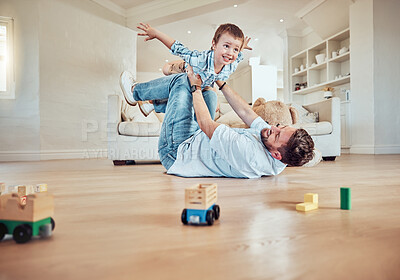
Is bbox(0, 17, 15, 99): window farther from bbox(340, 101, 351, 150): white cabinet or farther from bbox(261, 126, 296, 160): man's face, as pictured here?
bbox(340, 101, 351, 150): white cabinet

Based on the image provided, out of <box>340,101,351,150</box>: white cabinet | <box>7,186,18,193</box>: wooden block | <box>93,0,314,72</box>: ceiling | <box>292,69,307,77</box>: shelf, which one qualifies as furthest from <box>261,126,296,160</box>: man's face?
<box>292,69,307,77</box>: shelf

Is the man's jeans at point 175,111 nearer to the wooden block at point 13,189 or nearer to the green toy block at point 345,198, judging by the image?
the wooden block at point 13,189

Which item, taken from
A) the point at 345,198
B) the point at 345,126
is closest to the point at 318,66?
the point at 345,126

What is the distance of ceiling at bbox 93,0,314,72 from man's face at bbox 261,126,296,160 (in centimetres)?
378

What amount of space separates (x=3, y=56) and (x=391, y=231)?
15.6 ft

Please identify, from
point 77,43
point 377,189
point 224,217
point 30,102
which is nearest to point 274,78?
point 77,43

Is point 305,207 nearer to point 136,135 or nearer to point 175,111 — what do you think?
point 175,111

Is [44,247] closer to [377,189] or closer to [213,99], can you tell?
[377,189]

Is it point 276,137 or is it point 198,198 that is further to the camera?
point 276,137

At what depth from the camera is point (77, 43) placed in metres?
4.62

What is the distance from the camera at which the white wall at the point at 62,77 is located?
13.5 feet

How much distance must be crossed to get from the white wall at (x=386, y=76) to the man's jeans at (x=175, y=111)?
3839 millimetres

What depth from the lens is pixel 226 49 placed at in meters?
1.78

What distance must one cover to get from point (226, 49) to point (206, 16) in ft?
15.0
